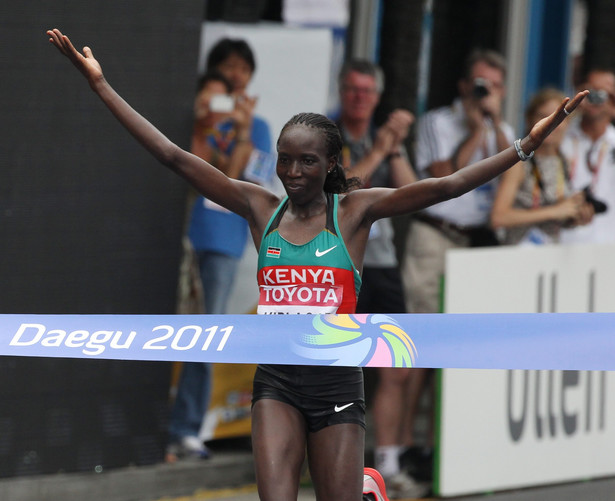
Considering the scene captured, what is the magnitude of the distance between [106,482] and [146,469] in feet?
0.98

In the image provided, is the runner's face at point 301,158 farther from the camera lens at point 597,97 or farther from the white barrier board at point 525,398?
the camera lens at point 597,97

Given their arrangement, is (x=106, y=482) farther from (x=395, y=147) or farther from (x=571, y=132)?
(x=571, y=132)

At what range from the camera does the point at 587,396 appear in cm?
880

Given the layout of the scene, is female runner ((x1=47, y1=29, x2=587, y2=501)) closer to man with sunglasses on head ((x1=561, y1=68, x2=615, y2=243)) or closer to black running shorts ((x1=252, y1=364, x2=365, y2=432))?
black running shorts ((x1=252, y1=364, x2=365, y2=432))

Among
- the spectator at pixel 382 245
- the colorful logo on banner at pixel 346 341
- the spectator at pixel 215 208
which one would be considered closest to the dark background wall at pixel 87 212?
the spectator at pixel 215 208

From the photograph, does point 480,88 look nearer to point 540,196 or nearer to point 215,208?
point 540,196

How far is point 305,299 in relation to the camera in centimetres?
495

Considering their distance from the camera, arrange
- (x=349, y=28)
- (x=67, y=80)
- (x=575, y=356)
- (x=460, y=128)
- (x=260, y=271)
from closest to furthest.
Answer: (x=575, y=356)
(x=260, y=271)
(x=67, y=80)
(x=460, y=128)
(x=349, y=28)

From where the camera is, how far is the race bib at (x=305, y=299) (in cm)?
494

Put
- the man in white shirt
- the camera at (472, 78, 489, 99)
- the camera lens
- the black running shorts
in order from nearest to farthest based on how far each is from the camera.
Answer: the black running shorts
the man in white shirt
the camera at (472, 78, 489, 99)
the camera lens

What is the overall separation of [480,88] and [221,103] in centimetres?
195

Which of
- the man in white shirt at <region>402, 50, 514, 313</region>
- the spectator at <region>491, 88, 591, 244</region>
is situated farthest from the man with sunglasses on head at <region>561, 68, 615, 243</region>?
the man in white shirt at <region>402, 50, 514, 313</region>

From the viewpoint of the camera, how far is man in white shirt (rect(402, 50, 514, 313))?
338 inches

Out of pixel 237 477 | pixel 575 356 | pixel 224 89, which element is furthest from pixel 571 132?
pixel 575 356
